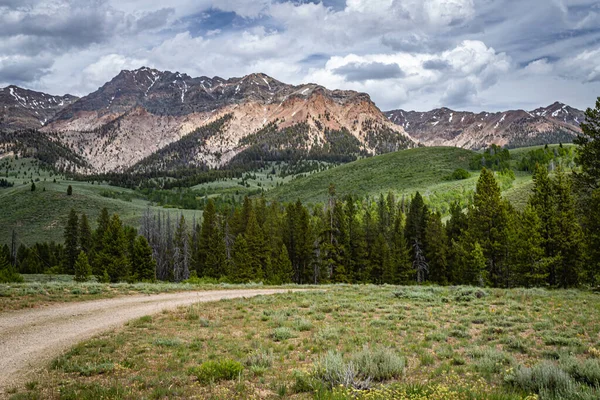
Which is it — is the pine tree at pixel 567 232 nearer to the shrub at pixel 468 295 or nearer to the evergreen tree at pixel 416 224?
the shrub at pixel 468 295

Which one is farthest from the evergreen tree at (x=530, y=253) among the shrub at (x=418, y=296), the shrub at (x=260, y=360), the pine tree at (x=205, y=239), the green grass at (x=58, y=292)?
the pine tree at (x=205, y=239)

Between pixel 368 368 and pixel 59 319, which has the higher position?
pixel 368 368

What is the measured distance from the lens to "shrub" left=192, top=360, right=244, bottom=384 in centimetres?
850

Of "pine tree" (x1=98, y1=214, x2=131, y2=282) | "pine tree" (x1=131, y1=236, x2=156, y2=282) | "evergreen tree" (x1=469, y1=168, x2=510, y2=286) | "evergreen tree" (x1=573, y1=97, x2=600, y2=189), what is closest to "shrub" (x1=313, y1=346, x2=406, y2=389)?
"evergreen tree" (x1=573, y1=97, x2=600, y2=189)

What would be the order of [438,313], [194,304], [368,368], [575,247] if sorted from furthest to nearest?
1. [575,247]
2. [194,304]
3. [438,313]
4. [368,368]

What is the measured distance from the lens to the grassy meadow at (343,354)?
298 inches

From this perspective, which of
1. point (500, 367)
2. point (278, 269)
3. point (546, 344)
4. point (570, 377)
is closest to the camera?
point (570, 377)

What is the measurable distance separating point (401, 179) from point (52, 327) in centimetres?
15009

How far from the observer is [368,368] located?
8445 mm

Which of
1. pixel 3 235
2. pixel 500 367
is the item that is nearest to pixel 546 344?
pixel 500 367

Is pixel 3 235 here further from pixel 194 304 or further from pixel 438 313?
pixel 438 313

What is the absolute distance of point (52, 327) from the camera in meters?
13.4

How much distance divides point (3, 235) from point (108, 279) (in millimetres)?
113836

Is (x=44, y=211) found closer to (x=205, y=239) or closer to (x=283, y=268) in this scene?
(x=205, y=239)
